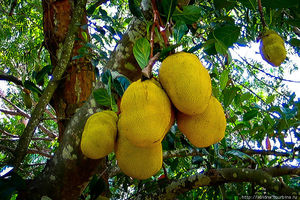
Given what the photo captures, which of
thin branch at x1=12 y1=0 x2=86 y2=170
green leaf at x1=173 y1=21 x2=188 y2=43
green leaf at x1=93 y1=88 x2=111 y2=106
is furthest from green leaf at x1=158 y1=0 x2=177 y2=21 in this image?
thin branch at x1=12 y1=0 x2=86 y2=170

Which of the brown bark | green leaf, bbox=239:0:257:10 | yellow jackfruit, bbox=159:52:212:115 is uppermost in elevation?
the brown bark

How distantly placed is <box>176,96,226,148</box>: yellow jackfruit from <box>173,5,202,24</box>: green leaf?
0.83 feet

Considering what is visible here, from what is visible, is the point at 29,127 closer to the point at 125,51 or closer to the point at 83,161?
the point at 83,161

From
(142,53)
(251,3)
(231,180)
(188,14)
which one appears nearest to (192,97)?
(142,53)

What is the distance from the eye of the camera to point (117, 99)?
921mm

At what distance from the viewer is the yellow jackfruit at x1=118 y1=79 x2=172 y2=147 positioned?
0.56 metres

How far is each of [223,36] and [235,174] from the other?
0.49 metres

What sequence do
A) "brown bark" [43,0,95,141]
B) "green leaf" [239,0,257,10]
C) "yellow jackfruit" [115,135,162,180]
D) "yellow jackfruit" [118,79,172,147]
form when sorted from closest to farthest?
1. "yellow jackfruit" [118,79,172,147]
2. "yellow jackfruit" [115,135,162,180]
3. "green leaf" [239,0,257,10]
4. "brown bark" [43,0,95,141]

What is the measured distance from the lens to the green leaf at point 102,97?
2.71 feet

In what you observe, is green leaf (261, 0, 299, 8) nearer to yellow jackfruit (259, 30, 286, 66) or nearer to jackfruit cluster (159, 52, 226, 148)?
jackfruit cluster (159, 52, 226, 148)

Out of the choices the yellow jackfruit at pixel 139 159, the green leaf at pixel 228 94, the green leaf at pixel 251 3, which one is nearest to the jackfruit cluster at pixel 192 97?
the yellow jackfruit at pixel 139 159

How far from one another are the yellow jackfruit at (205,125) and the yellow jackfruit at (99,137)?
7.4 inches

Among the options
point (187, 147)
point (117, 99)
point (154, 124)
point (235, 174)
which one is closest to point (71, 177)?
point (117, 99)

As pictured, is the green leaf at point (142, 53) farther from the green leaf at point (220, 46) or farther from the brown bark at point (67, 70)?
the brown bark at point (67, 70)
